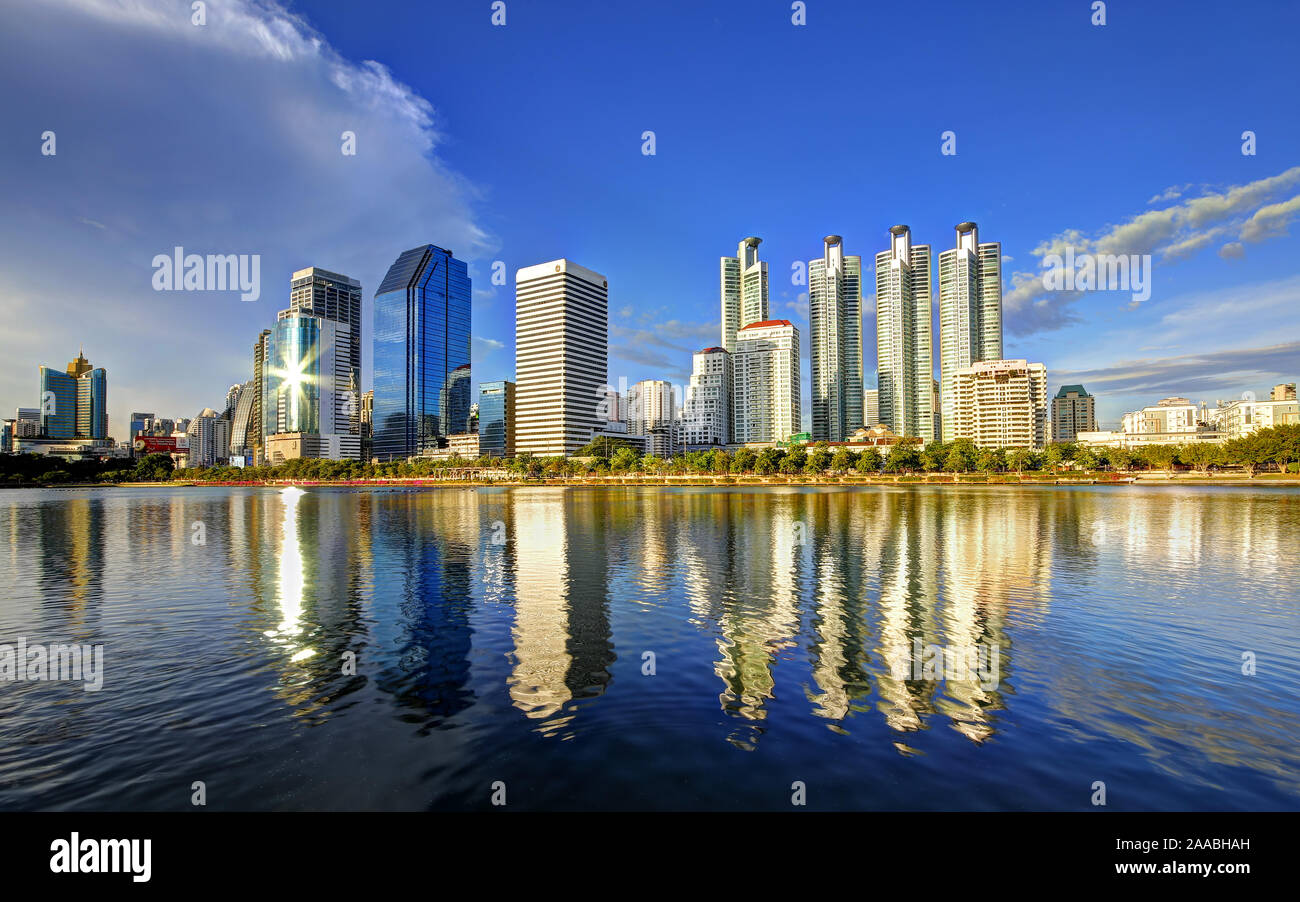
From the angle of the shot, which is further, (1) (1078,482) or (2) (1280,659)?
(1) (1078,482)

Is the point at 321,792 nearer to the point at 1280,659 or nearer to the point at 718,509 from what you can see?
the point at 1280,659

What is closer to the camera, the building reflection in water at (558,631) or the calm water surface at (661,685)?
the calm water surface at (661,685)

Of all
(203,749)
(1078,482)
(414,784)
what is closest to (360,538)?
(203,749)

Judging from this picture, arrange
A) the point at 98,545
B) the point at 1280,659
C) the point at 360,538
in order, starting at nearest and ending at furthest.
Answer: the point at 1280,659, the point at 98,545, the point at 360,538

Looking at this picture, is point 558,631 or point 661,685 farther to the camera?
point 558,631

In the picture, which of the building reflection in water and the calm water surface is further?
the building reflection in water
